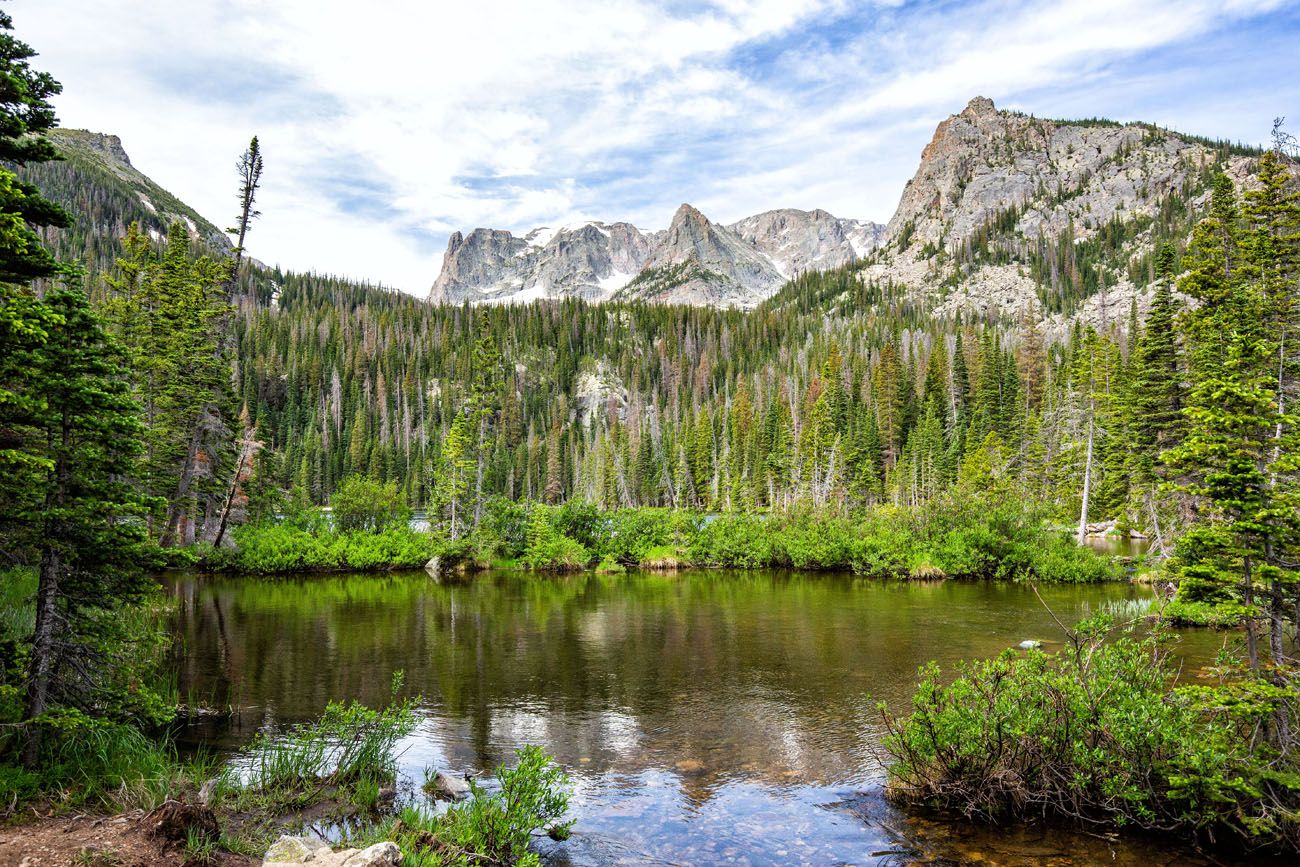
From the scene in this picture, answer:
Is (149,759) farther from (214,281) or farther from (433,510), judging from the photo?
(433,510)

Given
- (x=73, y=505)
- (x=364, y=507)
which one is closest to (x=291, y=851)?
(x=73, y=505)

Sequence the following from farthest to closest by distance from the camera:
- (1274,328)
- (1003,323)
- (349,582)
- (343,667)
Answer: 1. (1003,323)
2. (349,582)
3. (1274,328)
4. (343,667)

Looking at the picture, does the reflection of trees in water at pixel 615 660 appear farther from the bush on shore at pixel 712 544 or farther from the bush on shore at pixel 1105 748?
the bush on shore at pixel 712 544

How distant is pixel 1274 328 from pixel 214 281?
136ft

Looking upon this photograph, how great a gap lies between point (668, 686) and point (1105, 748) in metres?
10.3

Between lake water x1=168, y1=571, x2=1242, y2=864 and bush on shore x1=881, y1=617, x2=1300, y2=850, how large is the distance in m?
0.47

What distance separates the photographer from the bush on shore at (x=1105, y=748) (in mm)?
8188

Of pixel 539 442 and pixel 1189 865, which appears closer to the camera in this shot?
pixel 1189 865

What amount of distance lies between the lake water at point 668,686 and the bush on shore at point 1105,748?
47cm

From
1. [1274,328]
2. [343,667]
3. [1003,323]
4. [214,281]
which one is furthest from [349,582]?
[1003,323]

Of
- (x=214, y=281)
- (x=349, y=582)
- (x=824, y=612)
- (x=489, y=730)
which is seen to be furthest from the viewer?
(x=349, y=582)

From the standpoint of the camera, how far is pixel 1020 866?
853 centimetres

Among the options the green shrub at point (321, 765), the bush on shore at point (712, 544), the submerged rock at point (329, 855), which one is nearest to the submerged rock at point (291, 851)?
the submerged rock at point (329, 855)

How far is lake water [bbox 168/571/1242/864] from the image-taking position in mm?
9578
